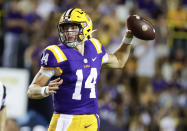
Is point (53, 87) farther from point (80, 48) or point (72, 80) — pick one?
point (80, 48)

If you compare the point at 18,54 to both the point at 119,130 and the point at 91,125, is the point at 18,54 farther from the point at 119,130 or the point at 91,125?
the point at 91,125

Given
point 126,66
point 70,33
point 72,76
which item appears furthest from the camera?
point 126,66

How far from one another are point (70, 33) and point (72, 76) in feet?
1.34

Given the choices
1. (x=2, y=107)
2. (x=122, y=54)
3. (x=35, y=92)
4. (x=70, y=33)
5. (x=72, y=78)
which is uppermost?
(x=70, y=33)

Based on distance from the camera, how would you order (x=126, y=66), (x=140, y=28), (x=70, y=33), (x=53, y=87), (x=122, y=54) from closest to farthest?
(x=53, y=87) → (x=70, y=33) → (x=140, y=28) → (x=122, y=54) → (x=126, y=66)

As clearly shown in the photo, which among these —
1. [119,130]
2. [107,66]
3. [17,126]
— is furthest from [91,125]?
[119,130]

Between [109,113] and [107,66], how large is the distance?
4071 millimetres

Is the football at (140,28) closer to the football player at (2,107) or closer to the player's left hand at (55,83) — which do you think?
the player's left hand at (55,83)

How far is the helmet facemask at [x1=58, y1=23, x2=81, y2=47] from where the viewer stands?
4.30 meters

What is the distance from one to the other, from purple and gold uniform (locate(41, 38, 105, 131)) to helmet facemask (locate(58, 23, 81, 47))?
0.06 meters

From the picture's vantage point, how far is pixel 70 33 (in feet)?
14.2

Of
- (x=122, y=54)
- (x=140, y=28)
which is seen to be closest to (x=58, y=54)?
(x=122, y=54)

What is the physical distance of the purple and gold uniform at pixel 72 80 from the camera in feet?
13.7

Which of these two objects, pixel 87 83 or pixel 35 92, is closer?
pixel 35 92
